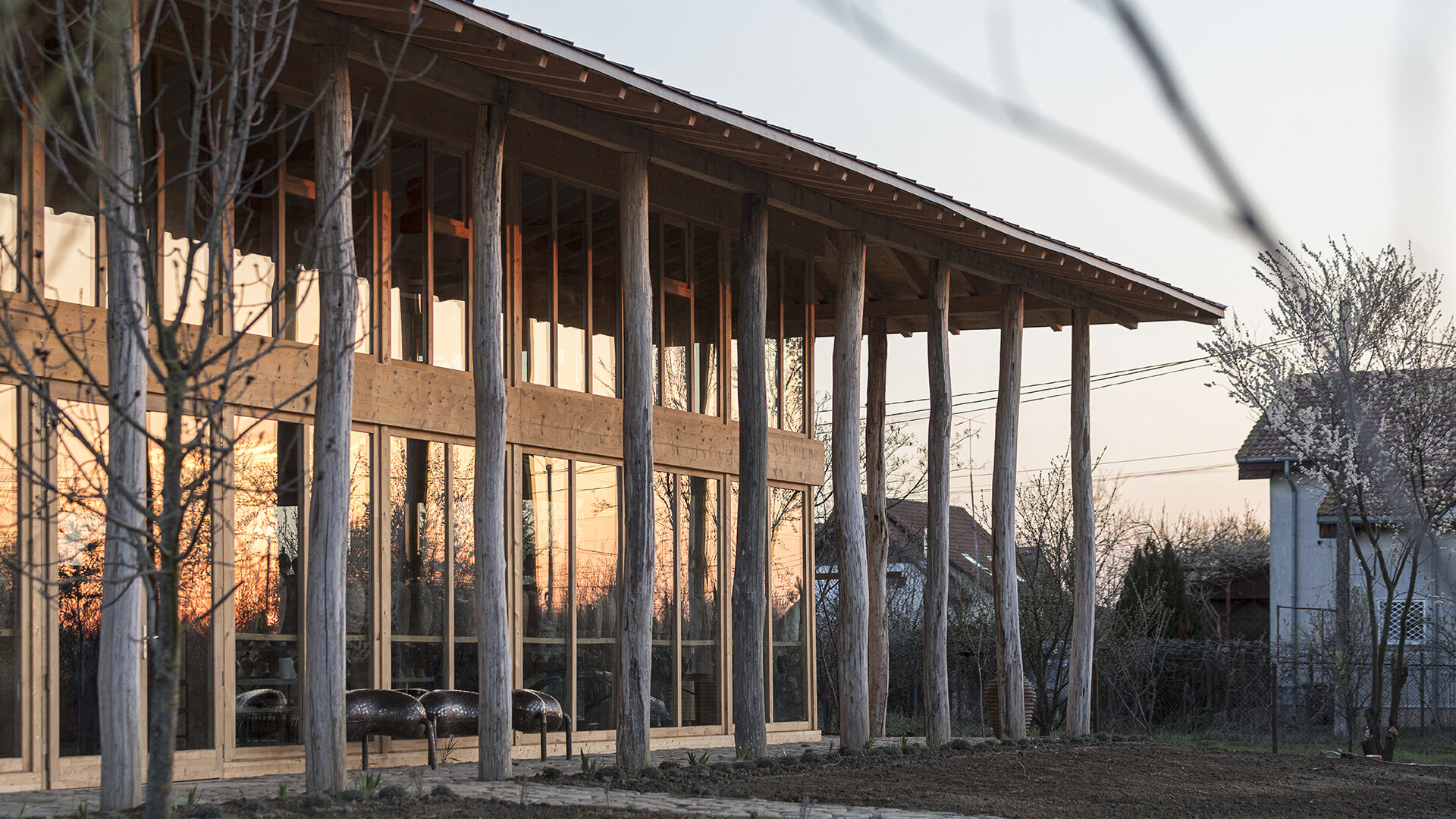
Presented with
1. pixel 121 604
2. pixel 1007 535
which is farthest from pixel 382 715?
pixel 1007 535

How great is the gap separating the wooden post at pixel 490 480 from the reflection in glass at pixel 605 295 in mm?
3978

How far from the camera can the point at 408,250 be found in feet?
37.3

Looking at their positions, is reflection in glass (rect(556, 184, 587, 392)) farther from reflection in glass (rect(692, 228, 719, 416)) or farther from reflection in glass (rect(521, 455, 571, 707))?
reflection in glass (rect(692, 228, 719, 416))

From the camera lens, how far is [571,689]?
12.6 metres

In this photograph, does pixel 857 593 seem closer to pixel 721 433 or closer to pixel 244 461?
pixel 721 433

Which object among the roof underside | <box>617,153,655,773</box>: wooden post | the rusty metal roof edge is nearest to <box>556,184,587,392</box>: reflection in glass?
the roof underside

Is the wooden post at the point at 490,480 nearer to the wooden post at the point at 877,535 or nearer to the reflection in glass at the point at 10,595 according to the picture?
the reflection in glass at the point at 10,595

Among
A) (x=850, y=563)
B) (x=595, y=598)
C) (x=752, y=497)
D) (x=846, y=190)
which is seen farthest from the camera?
(x=595, y=598)

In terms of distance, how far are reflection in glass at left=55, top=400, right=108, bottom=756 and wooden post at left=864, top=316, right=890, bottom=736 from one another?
7.28m

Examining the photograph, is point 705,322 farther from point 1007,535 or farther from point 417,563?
point 417,563

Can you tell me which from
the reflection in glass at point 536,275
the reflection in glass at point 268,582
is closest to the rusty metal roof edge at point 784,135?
the reflection in glass at point 536,275

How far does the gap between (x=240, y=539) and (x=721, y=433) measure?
5.66 m

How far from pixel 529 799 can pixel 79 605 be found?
127 inches

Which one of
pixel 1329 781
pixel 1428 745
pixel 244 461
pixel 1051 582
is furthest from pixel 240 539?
pixel 1428 745
